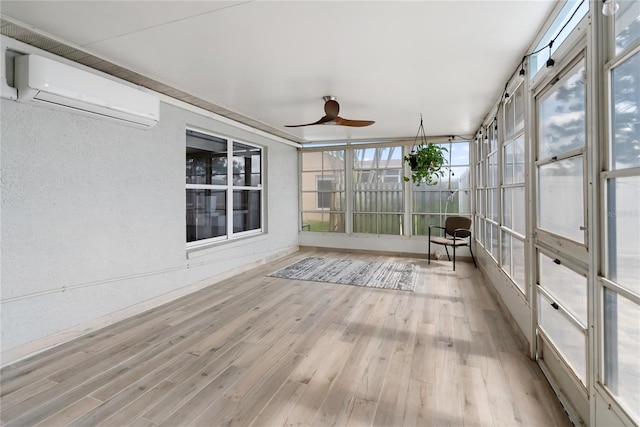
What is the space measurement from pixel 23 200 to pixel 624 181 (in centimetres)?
368

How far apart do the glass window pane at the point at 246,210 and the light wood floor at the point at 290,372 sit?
6.18 ft

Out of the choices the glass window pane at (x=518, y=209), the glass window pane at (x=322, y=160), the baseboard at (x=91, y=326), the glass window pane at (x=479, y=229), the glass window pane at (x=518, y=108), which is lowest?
the baseboard at (x=91, y=326)

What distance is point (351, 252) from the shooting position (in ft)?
21.5

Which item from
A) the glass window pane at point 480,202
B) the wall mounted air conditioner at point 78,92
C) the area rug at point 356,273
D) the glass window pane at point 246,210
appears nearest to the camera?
the wall mounted air conditioner at point 78,92

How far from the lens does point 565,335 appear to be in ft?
6.08

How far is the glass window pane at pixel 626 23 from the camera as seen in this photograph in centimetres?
116

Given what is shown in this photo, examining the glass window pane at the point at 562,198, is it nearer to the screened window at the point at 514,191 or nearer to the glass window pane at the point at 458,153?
the screened window at the point at 514,191

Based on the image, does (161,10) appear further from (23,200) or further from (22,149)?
(23,200)

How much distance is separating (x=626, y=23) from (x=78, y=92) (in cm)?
335

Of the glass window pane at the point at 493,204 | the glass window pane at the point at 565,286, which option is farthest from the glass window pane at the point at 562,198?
the glass window pane at the point at 493,204

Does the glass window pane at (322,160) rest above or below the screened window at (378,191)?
above

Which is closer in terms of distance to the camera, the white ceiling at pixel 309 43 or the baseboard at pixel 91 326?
the white ceiling at pixel 309 43

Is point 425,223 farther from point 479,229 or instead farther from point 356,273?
point 356,273

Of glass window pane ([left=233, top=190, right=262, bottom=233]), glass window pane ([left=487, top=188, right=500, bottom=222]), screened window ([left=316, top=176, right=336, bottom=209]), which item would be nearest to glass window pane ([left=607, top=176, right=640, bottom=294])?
glass window pane ([left=487, top=188, right=500, bottom=222])
